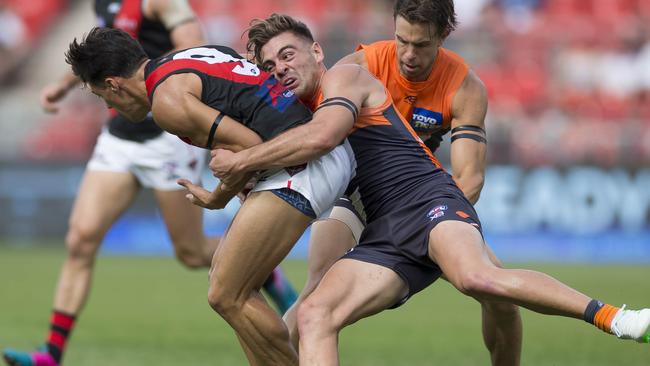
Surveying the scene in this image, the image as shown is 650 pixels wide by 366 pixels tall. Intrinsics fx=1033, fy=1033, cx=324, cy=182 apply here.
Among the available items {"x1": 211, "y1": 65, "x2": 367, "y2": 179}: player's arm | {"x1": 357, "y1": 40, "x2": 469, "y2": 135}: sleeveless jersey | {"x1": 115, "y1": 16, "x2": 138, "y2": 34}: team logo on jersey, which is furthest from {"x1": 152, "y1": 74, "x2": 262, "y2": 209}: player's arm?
{"x1": 115, "y1": 16, "x2": 138, "y2": 34}: team logo on jersey

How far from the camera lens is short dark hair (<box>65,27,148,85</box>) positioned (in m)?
5.42

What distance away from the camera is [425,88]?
636 cm

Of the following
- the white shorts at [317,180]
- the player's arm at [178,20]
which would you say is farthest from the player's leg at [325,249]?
the player's arm at [178,20]

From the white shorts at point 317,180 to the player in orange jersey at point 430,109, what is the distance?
46 centimetres

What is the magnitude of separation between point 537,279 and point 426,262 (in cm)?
67

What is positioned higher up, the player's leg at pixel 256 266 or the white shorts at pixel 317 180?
the white shorts at pixel 317 180

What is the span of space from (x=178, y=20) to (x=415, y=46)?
242cm

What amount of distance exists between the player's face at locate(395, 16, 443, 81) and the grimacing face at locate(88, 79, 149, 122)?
1596 millimetres

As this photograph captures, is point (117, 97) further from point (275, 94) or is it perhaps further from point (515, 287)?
point (515, 287)

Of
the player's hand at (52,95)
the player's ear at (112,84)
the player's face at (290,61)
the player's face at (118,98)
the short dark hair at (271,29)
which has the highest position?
the short dark hair at (271,29)

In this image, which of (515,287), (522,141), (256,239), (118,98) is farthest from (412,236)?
(522,141)

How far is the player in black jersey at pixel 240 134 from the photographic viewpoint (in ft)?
17.4

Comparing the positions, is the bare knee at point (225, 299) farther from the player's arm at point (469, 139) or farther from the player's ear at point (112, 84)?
the player's arm at point (469, 139)

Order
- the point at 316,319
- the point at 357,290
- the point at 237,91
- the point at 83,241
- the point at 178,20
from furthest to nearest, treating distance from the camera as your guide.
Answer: the point at 178,20 → the point at 83,241 → the point at 237,91 → the point at 357,290 → the point at 316,319
